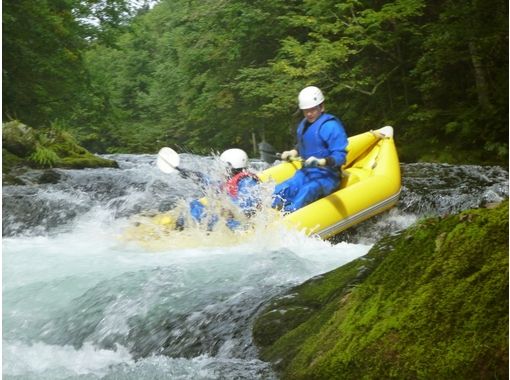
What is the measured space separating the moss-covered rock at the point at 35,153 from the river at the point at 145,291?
109 inches

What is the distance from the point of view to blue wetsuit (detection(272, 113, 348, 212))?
203 inches

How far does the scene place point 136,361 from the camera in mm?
2420

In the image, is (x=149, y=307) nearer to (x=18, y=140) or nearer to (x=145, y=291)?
(x=145, y=291)

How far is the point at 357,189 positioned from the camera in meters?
5.36

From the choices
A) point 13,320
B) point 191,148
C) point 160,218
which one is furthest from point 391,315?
point 191,148

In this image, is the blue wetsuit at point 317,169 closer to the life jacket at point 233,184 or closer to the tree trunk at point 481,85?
the life jacket at point 233,184

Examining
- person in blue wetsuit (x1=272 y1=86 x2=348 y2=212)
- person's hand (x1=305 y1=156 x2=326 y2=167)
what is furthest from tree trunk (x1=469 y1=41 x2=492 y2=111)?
person's hand (x1=305 y1=156 x2=326 y2=167)

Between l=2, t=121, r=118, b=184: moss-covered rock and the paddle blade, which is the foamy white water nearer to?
the paddle blade

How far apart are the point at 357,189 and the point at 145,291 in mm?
2713

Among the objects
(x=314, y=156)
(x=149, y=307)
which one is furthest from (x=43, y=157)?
(x=149, y=307)

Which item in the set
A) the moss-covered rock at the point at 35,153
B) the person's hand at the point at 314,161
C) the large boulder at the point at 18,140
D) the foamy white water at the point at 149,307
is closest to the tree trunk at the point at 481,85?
the person's hand at the point at 314,161

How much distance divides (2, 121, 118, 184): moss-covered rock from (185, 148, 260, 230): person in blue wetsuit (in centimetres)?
443

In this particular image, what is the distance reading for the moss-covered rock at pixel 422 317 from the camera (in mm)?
1609

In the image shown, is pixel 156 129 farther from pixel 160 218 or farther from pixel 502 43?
pixel 160 218
